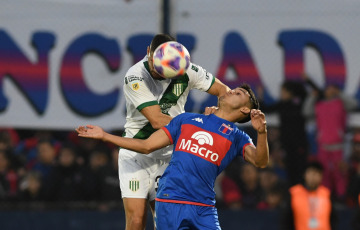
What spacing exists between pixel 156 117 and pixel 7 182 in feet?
13.7

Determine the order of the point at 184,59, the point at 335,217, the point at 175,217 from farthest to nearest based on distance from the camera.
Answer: the point at 335,217
the point at 184,59
the point at 175,217

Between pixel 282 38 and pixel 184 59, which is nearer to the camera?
pixel 184 59

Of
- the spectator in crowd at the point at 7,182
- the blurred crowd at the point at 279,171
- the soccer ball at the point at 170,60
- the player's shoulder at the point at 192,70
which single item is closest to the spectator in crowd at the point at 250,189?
the blurred crowd at the point at 279,171

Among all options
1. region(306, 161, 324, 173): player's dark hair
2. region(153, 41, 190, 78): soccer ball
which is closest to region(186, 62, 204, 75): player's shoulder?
region(153, 41, 190, 78): soccer ball

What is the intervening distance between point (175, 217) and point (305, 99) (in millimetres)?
4461

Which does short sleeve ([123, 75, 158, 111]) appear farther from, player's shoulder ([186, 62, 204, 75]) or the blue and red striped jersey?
the blue and red striped jersey

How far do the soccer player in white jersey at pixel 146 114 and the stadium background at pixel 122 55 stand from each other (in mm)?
2917

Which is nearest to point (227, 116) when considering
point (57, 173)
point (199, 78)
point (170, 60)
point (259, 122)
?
point (259, 122)

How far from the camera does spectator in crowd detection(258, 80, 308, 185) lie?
9875mm

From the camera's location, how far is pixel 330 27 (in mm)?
10023

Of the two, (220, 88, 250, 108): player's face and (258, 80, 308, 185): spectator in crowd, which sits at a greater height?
(220, 88, 250, 108): player's face

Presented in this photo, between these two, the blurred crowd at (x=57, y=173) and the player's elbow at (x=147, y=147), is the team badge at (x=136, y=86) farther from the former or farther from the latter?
the blurred crowd at (x=57, y=173)

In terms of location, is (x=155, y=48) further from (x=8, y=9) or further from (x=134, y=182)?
(x=8, y=9)

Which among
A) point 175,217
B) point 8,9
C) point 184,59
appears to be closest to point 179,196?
point 175,217
